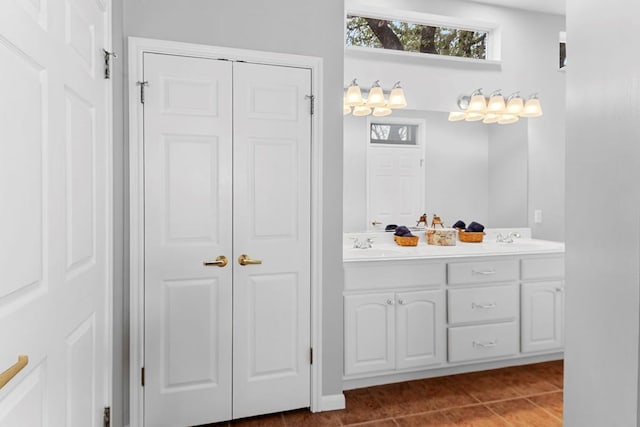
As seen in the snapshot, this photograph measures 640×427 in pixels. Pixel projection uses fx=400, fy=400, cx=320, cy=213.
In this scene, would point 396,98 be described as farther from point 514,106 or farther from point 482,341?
point 482,341

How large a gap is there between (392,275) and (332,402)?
0.88 meters

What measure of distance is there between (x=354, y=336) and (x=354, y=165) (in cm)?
130

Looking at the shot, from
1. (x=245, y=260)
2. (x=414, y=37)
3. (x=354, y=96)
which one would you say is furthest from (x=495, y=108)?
(x=245, y=260)

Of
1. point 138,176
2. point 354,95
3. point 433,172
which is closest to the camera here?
point 138,176

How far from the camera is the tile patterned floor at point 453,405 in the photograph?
7.53 ft

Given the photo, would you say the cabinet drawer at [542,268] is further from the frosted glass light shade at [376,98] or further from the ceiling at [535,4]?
the ceiling at [535,4]

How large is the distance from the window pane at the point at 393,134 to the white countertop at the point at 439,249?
752 mm

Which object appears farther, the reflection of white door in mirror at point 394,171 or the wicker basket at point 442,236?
the wicker basket at point 442,236

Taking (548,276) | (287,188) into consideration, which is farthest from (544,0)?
(287,188)

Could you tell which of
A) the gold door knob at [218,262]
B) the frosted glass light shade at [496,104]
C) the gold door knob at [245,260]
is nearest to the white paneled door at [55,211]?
the gold door knob at [218,262]

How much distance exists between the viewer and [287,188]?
2.32 meters

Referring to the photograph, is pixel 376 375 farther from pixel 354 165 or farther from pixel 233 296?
pixel 354 165

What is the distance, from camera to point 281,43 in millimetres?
2277

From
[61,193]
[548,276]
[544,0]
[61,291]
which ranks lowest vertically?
[548,276]
